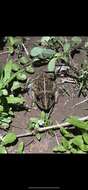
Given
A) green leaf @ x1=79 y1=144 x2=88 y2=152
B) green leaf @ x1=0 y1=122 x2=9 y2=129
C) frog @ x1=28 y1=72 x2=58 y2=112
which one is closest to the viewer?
green leaf @ x1=79 y1=144 x2=88 y2=152

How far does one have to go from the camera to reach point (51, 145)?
8.09ft

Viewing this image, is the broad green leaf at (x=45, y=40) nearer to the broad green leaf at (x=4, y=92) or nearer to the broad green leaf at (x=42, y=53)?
the broad green leaf at (x=42, y=53)

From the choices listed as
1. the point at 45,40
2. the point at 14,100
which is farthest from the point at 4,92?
the point at 45,40

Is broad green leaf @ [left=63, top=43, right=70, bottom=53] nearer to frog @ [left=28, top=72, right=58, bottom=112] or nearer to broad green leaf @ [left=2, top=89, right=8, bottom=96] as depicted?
frog @ [left=28, top=72, right=58, bottom=112]

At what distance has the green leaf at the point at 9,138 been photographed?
95.7 inches

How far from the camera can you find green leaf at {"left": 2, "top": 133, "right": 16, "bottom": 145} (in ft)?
7.98

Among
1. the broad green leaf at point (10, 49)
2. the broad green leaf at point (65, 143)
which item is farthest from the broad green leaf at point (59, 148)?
the broad green leaf at point (10, 49)

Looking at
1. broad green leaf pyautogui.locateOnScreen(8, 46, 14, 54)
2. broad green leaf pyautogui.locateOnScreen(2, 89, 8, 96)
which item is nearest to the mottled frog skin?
broad green leaf pyautogui.locateOnScreen(2, 89, 8, 96)

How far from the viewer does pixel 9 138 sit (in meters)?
2.44

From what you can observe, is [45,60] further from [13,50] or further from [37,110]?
[37,110]

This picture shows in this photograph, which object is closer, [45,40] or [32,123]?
[32,123]

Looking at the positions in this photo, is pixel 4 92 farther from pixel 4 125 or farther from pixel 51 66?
pixel 51 66
